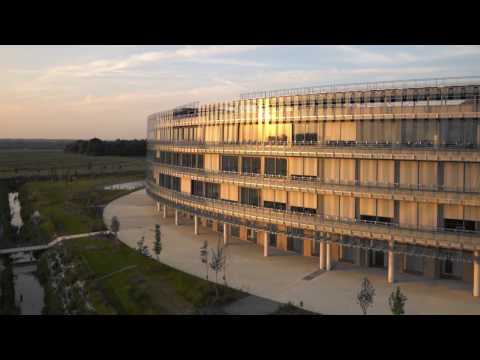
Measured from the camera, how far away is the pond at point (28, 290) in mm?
38125

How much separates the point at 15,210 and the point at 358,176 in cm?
7158

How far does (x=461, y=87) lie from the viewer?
3744 cm

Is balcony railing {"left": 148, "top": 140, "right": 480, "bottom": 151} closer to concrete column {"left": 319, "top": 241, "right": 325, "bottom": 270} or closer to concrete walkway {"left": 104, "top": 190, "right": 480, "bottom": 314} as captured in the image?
concrete column {"left": 319, "top": 241, "right": 325, "bottom": 270}

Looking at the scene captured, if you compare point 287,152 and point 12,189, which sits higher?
point 287,152

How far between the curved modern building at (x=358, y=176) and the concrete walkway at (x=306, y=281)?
159 centimetres

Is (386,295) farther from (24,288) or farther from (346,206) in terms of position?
(24,288)

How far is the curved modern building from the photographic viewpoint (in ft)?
124

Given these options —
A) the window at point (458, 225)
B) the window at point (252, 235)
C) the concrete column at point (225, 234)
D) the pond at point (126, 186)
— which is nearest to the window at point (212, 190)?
the concrete column at point (225, 234)

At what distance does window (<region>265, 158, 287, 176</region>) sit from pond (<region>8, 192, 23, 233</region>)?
4181cm

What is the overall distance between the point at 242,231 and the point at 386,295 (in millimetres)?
23664

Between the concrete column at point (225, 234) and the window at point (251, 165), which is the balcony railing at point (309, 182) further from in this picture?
the concrete column at point (225, 234)

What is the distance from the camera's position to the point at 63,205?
8238cm

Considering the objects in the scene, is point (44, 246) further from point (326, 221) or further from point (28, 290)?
point (326, 221)

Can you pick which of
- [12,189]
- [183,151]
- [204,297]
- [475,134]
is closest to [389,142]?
[475,134]
